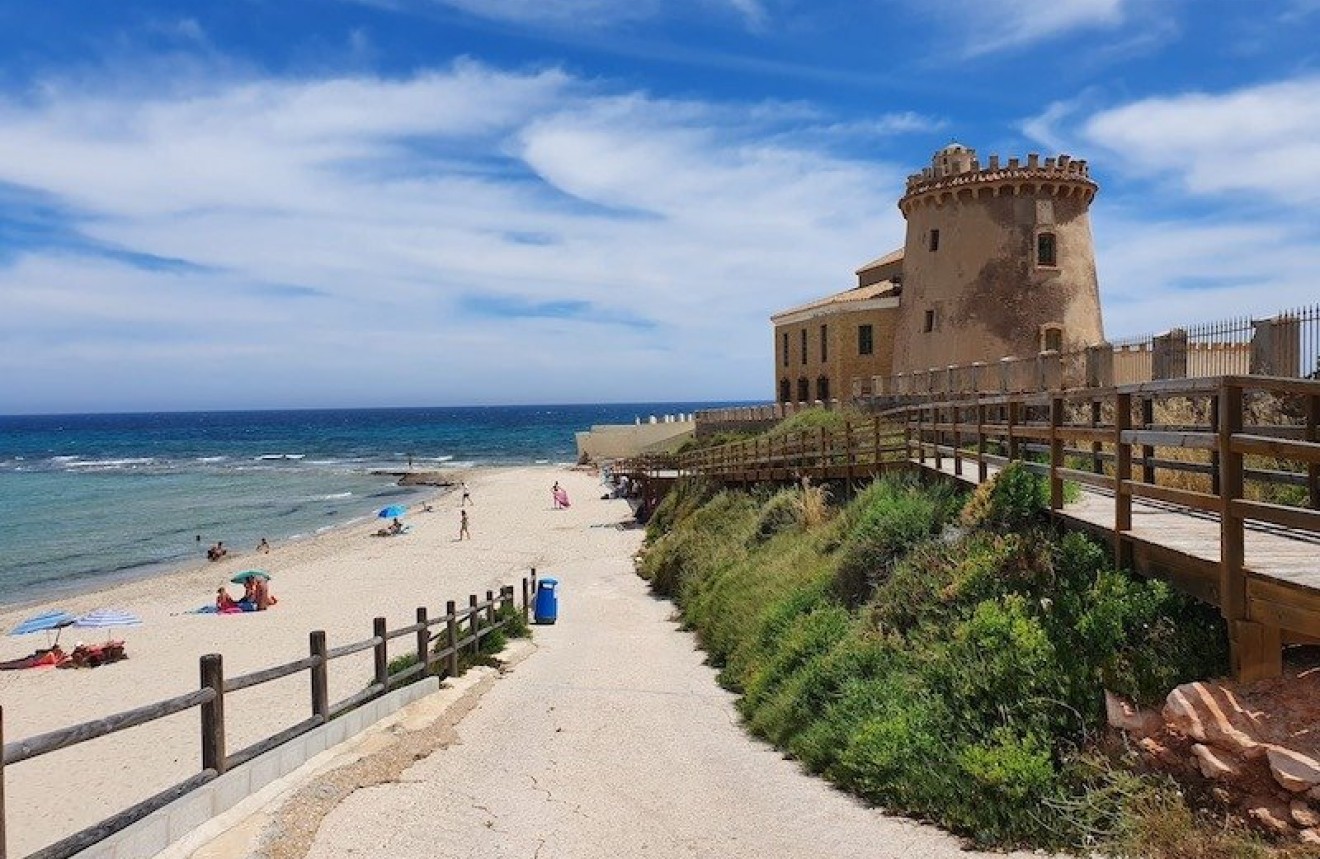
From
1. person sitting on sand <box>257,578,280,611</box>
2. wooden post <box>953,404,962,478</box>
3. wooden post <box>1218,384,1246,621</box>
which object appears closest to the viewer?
wooden post <box>1218,384,1246,621</box>

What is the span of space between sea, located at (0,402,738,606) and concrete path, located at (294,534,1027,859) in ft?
91.0

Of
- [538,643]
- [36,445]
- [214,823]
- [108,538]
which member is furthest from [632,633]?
[36,445]

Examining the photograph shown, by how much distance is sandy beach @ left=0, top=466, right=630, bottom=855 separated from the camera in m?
13.3

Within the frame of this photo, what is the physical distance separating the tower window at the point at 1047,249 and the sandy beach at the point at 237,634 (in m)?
17.9

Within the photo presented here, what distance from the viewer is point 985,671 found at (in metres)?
7.39

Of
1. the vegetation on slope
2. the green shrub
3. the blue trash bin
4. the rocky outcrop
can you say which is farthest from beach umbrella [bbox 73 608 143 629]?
the rocky outcrop

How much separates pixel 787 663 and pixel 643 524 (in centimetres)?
2935

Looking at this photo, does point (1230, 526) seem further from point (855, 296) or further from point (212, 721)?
point (855, 296)

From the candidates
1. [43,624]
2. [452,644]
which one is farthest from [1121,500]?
[43,624]

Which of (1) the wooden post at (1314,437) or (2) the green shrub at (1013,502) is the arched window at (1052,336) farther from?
(1) the wooden post at (1314,437)

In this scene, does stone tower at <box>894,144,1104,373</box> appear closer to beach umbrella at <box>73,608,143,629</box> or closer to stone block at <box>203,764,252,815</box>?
beach umbrella at <box>73,608,143,629</box>

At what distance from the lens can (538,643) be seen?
1712 cm

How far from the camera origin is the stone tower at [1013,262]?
33.6 m

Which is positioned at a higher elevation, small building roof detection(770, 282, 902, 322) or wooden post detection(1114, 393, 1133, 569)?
small building roof detection(770, 282, 902, 322)
